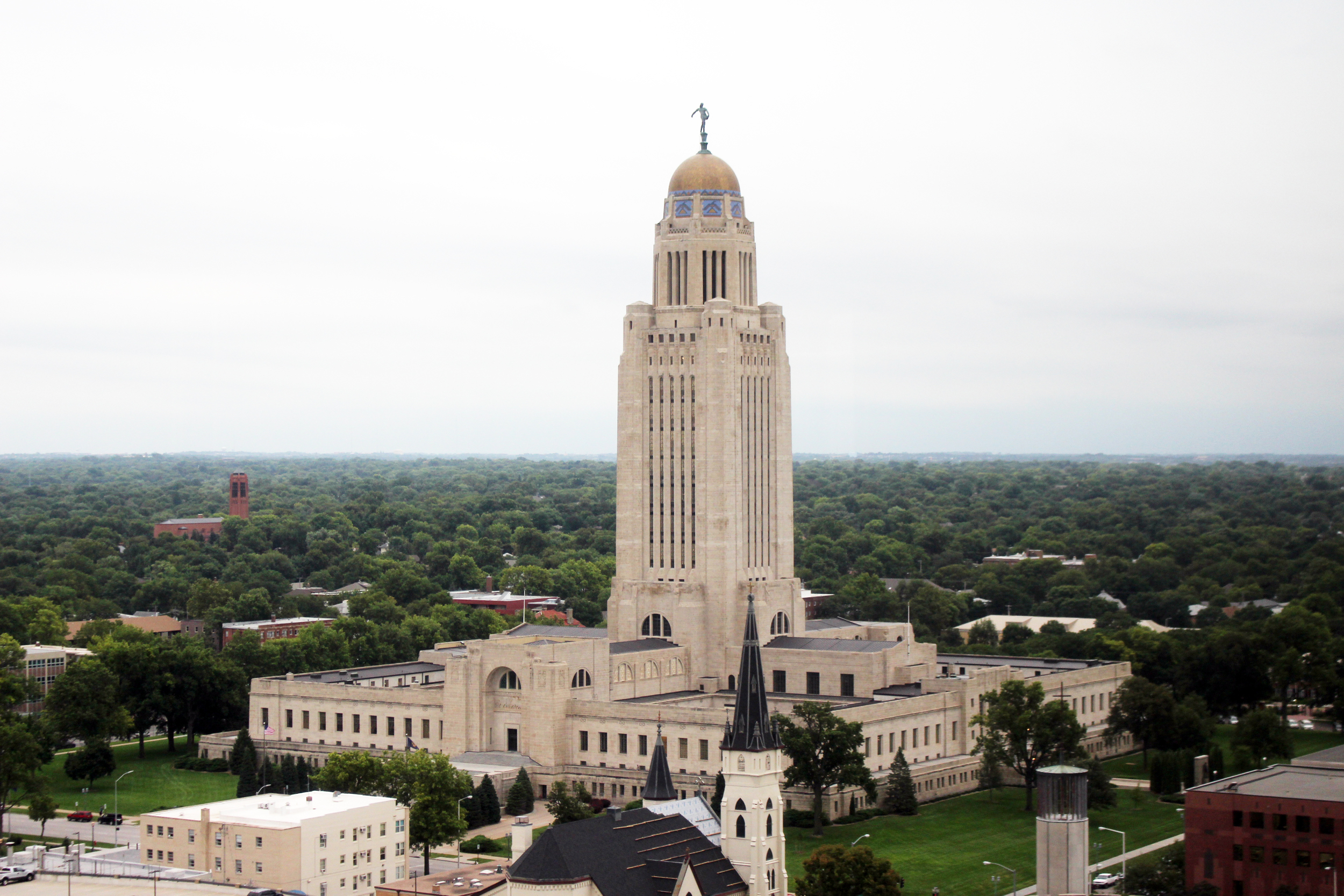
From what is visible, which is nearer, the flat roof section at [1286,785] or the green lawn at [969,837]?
the flat roof section at [1286,785]

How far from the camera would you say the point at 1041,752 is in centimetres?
10844

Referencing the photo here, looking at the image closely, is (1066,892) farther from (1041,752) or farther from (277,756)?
(277,756)

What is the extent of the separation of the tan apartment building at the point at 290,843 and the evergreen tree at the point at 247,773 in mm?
16639

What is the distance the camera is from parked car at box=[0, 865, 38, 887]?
77.9 m

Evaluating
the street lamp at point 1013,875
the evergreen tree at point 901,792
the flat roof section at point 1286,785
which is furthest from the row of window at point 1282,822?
the evergreen tree at point 901,792

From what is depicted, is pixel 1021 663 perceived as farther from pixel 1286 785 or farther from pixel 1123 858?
pixel 1286 785

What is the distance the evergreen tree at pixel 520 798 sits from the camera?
107 meters

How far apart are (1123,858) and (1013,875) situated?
7.41 m

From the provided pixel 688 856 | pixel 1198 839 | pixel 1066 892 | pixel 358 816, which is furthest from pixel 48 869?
pixel 1198 839

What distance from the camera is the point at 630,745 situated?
368 ft

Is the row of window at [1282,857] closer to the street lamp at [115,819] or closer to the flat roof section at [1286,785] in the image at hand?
the flat roof section at [1286,785]

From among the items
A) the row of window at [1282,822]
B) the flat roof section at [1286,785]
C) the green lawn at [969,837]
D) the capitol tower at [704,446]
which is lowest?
the green lawn at [969,837]

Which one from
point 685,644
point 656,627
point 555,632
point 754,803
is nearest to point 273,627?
point 555,632

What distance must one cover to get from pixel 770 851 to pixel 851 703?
1335 inches
